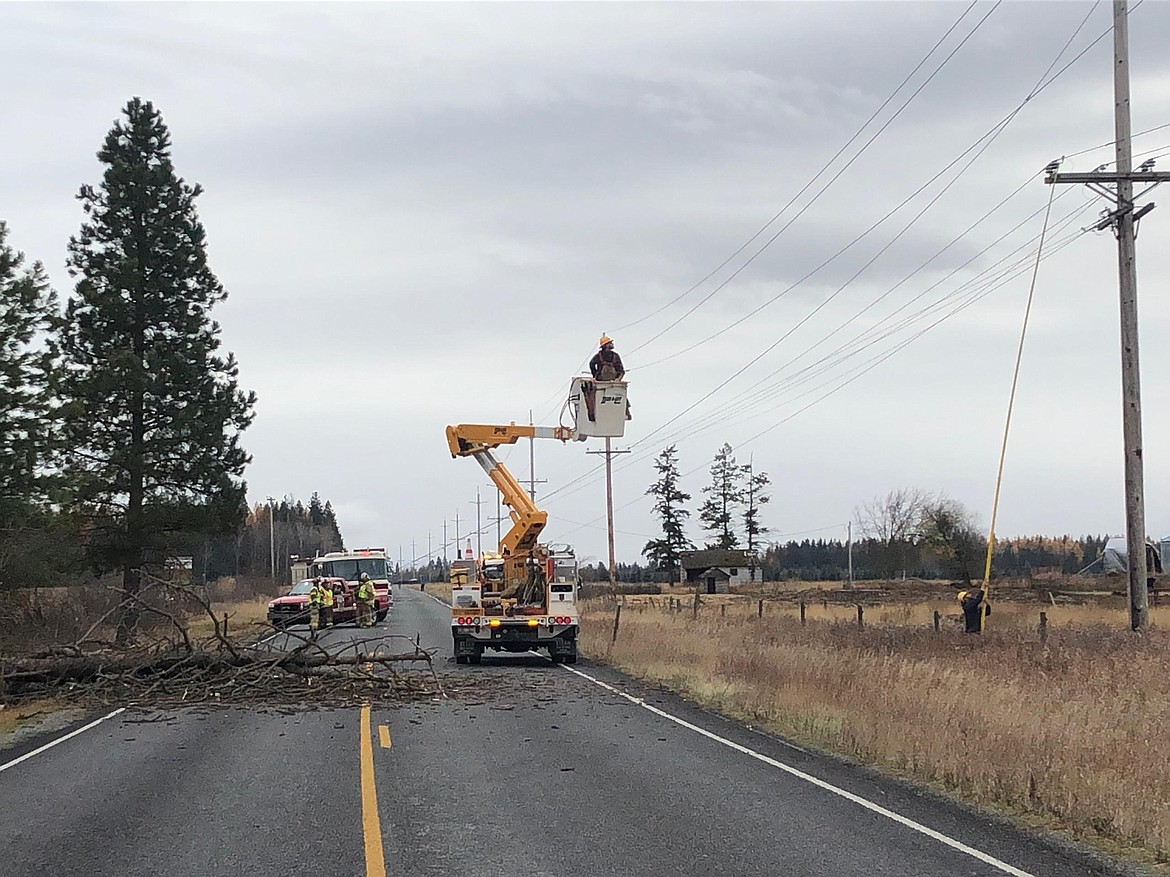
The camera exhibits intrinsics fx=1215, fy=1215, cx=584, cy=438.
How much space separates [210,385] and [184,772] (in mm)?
26053

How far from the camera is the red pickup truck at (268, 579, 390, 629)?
40.1m

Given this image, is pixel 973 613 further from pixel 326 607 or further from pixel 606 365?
pixel 326 607

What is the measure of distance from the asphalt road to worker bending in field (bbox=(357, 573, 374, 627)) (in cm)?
2507

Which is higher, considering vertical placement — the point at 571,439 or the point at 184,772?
the point at 571,439

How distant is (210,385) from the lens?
36562mm

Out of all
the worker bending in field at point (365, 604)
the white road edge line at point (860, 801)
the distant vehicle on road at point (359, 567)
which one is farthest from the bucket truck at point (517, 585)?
the distant vehicle on road at point (359, 567)

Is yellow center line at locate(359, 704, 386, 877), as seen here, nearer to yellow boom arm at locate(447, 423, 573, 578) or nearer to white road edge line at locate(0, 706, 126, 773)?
white road edge line at locate(0, 706, 126, 773)

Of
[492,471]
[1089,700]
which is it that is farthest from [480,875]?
[492,471]

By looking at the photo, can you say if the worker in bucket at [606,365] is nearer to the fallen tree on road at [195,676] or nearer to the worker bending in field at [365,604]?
the fallen tree on road at [195,676]

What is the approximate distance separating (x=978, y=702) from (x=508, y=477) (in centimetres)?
1315

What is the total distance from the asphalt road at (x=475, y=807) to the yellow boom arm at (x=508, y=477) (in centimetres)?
962

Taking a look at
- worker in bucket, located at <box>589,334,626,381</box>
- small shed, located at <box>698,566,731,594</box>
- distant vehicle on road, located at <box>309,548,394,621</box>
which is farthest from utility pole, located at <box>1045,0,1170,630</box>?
small shed, located at <box>698,566,731,594</box>

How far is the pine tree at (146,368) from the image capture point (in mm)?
34625

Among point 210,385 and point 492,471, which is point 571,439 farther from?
point 210,385
